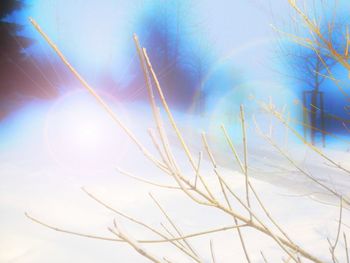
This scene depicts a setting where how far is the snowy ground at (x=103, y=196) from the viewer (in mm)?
3514

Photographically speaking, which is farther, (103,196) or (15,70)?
(15,70)

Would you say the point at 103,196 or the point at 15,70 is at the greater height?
the point at 15,70

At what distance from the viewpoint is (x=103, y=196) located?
506 centimetres

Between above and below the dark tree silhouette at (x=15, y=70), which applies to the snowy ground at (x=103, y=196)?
below

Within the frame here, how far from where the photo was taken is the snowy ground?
351 cm

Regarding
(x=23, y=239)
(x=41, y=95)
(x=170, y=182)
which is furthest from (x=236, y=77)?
(x=23, y=239)

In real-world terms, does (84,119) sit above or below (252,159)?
above

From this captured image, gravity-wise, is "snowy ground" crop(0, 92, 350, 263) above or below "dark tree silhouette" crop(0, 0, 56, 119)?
below

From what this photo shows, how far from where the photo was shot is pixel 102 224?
418 cm

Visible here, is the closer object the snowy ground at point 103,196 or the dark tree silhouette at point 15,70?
the snowy ground at point 103,196

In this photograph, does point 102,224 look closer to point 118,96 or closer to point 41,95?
point 41,95

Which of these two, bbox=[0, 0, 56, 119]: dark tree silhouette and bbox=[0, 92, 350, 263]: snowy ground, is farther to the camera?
bbox=[0, 0, 56, 119]: dark tree silhouette

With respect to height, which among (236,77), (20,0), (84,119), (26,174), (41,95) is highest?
(20,0)

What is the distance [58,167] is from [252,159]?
5043mm
